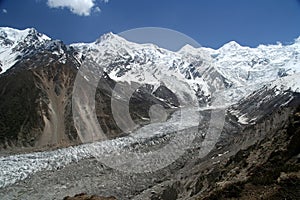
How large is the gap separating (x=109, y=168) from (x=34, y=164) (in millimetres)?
8100

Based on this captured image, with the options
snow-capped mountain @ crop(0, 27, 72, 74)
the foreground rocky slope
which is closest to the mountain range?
the foreground rocky slope

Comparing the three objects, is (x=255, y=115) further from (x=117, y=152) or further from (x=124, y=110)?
(x=117, y=152)

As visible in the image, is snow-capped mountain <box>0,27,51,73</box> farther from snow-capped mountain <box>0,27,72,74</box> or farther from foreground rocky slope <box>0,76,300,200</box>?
foreground rocky slope <box>0,76,300,200</box>

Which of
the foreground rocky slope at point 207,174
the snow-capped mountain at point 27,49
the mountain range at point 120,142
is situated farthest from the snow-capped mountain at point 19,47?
the foreground rocky slope at point 207,174

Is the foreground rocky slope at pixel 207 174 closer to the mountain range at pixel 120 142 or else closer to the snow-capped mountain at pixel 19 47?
the mountain range at pixel 120 142

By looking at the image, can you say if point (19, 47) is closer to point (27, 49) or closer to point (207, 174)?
point (27, 49)

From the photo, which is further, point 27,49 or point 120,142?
point 27,49

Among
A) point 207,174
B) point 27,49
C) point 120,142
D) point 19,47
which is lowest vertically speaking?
point 207,174

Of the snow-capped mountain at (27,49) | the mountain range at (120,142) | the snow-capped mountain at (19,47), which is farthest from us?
the snow-capped mountain at (19,47)

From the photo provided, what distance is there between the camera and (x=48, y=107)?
76625 millimetres

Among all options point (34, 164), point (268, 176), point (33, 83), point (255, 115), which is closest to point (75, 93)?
point (33, 83)

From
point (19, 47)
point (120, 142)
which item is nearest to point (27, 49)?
point (19, 47)

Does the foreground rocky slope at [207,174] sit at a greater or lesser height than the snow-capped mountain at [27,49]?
lesser

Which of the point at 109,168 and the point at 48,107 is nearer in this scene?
the point at 109,168
